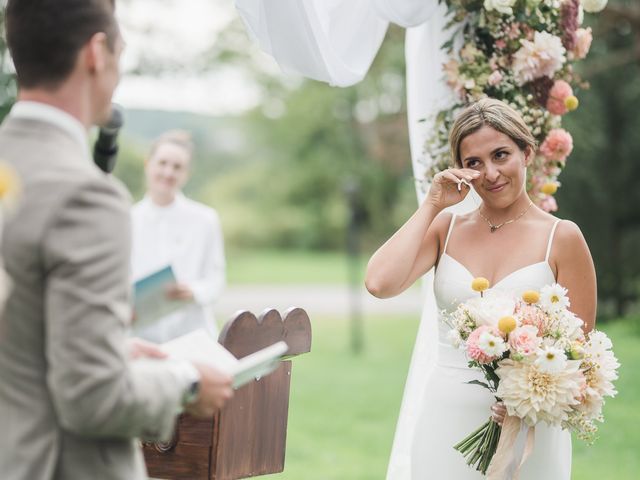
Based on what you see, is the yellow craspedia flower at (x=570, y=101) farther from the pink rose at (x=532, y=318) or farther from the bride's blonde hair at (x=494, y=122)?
the pink rose at (x=532, y=318)

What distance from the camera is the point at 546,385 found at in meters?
3.08

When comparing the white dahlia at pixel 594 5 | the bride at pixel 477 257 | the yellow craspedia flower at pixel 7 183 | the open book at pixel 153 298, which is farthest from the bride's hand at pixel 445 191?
the yellow craspedia flower at pixel 7 183

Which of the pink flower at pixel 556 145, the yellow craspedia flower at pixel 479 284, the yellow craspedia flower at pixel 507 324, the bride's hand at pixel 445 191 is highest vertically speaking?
the pink flower at pixel 556 145

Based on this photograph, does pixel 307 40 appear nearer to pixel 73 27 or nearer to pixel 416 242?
pixel 416 242

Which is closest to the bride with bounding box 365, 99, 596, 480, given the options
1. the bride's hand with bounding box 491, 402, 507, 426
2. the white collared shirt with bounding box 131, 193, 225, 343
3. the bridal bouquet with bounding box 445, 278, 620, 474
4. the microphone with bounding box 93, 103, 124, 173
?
the bride's hand with bounding box 491, 402, 507, 426

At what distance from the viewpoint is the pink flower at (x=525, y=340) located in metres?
3.05

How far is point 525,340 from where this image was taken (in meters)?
3.06

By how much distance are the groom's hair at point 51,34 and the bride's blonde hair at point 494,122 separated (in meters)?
1.91

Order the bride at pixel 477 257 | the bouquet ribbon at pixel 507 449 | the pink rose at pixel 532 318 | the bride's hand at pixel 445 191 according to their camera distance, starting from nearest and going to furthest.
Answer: the pink rose at pixel 532 318
the bouquet ribbon at pixel 507 449
the bride at pixel 477 257
the bride's hand at pixel 445 191

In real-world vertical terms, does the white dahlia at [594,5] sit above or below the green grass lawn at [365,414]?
above

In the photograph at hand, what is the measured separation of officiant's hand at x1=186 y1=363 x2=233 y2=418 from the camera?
6.55 ft

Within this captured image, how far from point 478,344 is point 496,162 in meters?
0.79

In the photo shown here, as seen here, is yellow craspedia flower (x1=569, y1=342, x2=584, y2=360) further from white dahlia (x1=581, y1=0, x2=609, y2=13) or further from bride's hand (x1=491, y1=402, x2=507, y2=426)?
white dahlia (x1=581, y1=0, x2=609, y2=13)

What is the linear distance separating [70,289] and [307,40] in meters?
2.42
